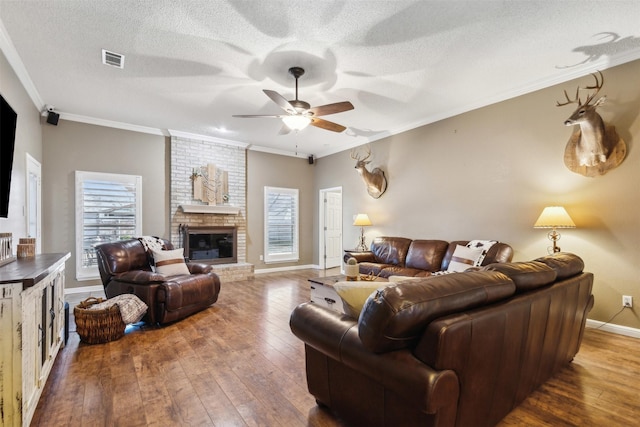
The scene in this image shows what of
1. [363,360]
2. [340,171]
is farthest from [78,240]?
→ [363,360]

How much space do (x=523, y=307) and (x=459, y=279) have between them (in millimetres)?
464

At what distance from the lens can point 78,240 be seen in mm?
5062

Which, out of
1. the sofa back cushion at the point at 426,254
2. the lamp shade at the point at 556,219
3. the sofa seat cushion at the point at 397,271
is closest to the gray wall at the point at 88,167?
the sofa seat cushion at the point at 397,271

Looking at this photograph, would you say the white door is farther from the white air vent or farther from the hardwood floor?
the white air vent

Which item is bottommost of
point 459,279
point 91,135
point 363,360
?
point 363,360

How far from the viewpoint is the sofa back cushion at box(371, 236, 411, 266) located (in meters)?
5.13

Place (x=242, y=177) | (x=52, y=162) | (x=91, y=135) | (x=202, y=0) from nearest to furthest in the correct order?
1. (x=202, y=0)
2. (x=52, y=162)
3. (x=91, y=135)
4. (x=242, y=177)

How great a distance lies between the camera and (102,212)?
5.28m

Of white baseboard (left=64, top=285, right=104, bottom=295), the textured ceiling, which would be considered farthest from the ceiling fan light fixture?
white baseboard (left=64, top=285, right=104, bottom=295)

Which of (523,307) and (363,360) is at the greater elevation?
(523,307)

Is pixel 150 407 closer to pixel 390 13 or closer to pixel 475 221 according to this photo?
pixel 390 13

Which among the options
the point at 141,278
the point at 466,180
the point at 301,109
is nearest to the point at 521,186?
the point at 466,180

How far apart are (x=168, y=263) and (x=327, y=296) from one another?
7.03 feet

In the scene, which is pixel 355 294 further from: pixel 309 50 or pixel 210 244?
pixel 210 244
